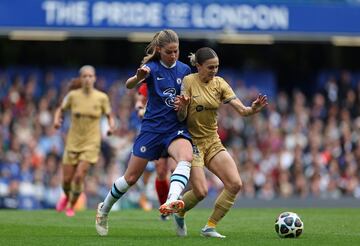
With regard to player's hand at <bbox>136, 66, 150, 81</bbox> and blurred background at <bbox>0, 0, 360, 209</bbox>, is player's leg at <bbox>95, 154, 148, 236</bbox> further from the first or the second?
blurred background at <bbox>0, 0, 360, 209</bbox>

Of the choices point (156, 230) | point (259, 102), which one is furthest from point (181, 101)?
point (156, 230)

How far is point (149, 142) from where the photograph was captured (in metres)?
11.6

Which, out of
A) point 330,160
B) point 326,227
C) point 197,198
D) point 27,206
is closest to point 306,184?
point 330,160

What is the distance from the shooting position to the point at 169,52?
11539mm

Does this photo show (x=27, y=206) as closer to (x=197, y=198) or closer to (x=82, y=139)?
(x=82, y=139)

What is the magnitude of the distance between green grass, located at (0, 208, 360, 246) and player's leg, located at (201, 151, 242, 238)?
0.81ft

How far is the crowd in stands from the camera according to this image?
23312 millimetres

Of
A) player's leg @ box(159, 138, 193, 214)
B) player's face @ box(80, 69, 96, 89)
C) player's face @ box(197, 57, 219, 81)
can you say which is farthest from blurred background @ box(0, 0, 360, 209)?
player's leg @ box(159, 138, 193, 214)

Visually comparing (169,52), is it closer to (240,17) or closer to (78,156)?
(78,156)

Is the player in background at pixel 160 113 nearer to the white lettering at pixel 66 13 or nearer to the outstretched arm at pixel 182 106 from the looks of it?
the outstretched arm at pixel 182 106

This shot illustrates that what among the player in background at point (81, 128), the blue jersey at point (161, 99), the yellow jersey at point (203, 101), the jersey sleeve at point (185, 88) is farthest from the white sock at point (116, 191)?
the player in background at point (81, 128)

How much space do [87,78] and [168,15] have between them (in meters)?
10.1

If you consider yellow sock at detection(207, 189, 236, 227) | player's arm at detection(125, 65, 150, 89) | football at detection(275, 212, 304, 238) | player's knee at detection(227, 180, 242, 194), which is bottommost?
football at detection(275, 212, 304, 238)

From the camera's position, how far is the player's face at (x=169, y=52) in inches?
453
